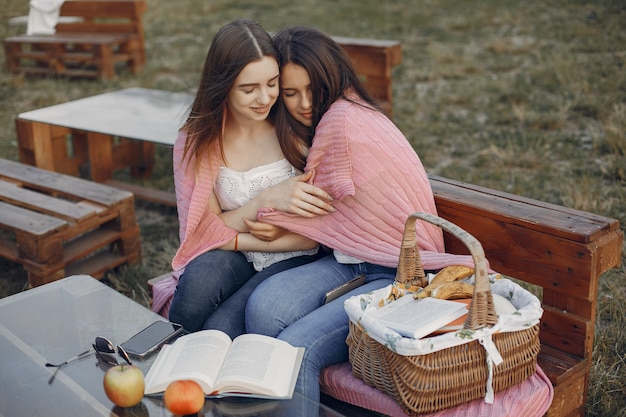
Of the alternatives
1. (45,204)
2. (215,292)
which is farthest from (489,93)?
(215,292)

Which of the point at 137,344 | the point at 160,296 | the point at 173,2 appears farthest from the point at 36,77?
the point at 137,344

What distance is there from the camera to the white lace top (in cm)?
298

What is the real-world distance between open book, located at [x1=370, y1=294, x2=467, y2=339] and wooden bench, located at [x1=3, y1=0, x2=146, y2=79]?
6762 mm

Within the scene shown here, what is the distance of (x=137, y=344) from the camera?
2.39 metres

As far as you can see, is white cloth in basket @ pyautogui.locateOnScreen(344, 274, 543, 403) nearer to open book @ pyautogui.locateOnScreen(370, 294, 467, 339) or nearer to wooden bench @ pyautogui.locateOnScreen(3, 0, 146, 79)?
open book @ pyautogui.locateOnScreen(370, 294, 467, 339)

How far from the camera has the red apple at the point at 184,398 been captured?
1967 millimetres

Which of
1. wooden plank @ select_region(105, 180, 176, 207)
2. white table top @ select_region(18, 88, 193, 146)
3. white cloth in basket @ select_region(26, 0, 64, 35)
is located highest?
white cloth in basket @ select_region(26, 0, 64, 35)

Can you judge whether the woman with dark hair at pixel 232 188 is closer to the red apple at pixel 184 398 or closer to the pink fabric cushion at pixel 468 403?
the pink fabric cushion at pixel 468 403

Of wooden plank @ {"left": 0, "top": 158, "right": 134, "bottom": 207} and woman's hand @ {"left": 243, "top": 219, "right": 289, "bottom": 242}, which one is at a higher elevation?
woman's hand @ {"left": 243, "top": 219, "right": 289, "bottom": 242}

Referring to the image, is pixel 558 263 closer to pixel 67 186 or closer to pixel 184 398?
pixel 184 398

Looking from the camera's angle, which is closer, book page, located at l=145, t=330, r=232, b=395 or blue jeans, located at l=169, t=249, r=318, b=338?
book page, located at l=145, t=330, r=232, b=395

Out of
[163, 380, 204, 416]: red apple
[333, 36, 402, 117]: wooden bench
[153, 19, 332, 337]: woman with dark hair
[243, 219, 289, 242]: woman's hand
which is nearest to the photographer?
[163, 380, 204, 416]: red apple

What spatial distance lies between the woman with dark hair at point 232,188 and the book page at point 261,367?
0.49 meters

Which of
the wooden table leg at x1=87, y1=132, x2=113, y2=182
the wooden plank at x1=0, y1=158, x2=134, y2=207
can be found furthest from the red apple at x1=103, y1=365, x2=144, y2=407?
the wooden table leg at x1=87, y1=132, x2=113, y2=182
